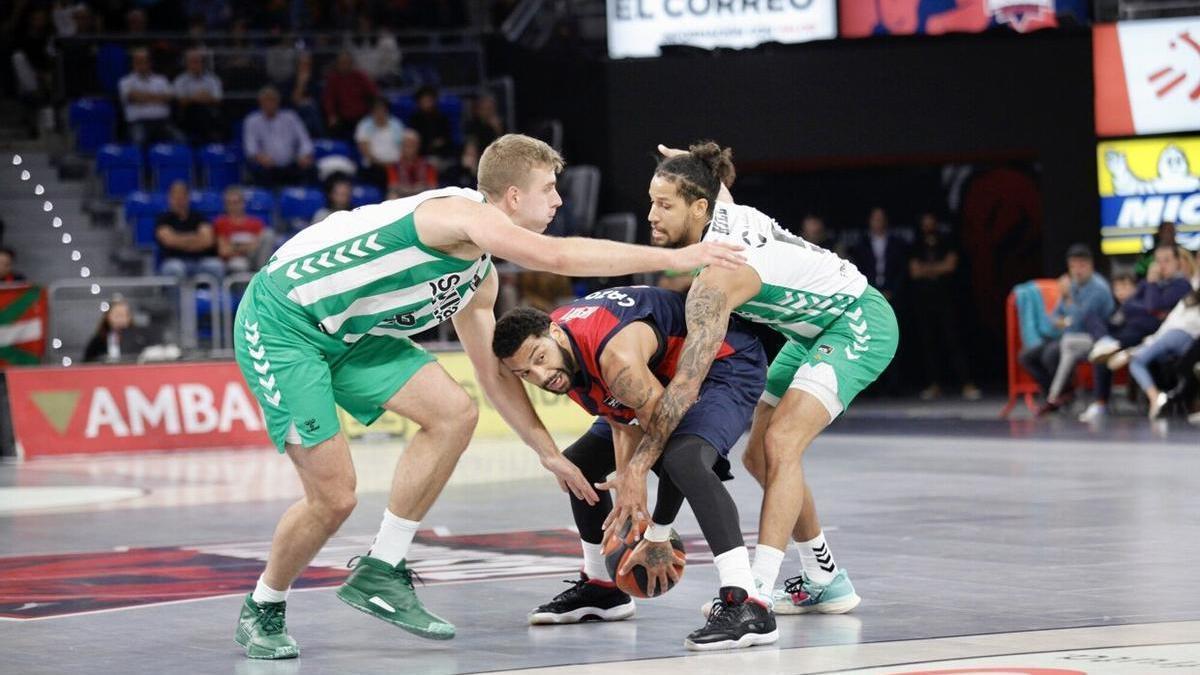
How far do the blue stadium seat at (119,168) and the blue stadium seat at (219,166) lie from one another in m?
0.71

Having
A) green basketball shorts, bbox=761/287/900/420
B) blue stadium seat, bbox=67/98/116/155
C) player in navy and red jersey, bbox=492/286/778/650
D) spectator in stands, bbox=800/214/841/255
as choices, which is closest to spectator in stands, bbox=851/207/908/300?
spectator in stands, bbox=800/214/841/255

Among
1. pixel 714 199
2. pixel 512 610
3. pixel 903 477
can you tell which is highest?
pixel 714 199


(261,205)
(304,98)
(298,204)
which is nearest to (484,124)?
(304,98)

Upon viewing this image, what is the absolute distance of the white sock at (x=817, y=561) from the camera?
7023mm

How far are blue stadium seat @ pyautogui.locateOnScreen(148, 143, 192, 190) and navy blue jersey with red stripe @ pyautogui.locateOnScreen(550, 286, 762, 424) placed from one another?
46.9 feet

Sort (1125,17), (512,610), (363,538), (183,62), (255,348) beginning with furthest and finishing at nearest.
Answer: (183,62) → (1125,17) → (363,538) → (512,610) → (255,348)

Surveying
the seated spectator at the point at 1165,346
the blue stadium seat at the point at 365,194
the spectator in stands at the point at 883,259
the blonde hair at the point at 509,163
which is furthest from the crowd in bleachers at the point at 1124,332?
the blonde hair at the point at 509,163

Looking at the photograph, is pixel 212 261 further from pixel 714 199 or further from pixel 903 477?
pixel 714 199

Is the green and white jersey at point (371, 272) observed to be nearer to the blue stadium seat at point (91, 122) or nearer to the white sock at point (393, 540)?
the white sock at point (393, 540)

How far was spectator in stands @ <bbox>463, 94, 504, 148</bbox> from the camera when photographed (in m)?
20.5

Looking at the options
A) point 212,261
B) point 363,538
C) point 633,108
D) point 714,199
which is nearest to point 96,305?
point 212,261

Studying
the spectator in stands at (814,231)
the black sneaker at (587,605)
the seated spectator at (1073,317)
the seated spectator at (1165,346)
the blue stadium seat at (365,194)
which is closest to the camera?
the black sneaker at (587,605)

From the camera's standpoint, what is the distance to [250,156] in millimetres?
20391

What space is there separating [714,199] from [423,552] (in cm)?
314
